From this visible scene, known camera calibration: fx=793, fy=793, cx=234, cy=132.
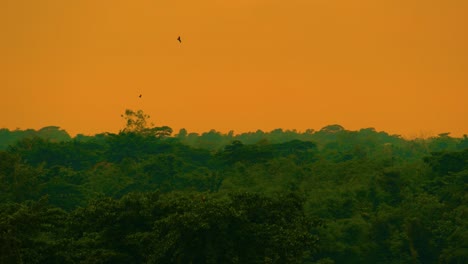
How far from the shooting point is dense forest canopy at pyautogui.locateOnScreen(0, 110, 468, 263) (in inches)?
1233

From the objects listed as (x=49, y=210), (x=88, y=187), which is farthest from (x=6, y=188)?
(x=49, y=210)

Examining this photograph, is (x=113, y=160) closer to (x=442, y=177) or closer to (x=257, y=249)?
(x=442, y=177)

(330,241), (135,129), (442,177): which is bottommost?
(330,241)

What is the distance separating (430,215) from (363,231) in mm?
5018

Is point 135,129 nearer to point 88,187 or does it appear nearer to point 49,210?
point 88,187

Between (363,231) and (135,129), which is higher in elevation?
(135,129)

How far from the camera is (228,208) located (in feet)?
104

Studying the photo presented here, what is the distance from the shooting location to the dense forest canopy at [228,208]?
31.3 meters

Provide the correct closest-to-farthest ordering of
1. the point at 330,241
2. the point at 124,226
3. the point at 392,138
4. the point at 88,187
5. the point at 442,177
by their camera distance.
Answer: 1. the point at 124,226
2. the point at 330,241
3. the point at 442,177
4. the point at 88,187
5. the point at 392,138

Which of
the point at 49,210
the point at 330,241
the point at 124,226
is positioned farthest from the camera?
the point at 330,241

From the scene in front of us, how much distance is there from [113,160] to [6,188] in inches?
1828

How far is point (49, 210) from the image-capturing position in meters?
30.9

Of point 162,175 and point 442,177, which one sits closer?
point 442,177

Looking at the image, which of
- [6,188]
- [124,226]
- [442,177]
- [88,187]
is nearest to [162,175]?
[88,187]
